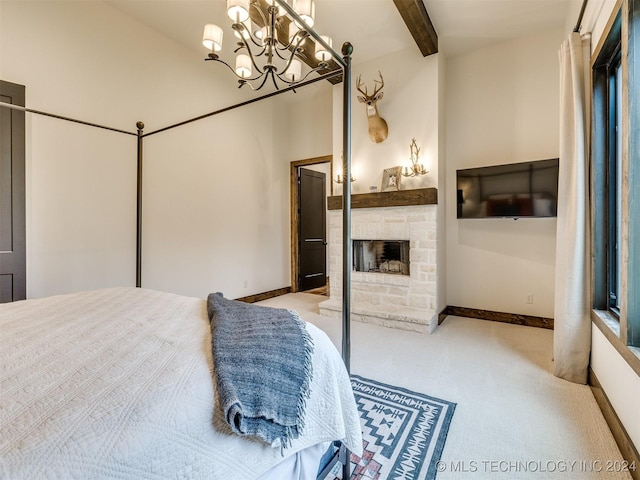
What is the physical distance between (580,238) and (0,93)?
4449 mm

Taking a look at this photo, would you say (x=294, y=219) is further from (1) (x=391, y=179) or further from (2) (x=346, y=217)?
(2) (x=346, y=217)

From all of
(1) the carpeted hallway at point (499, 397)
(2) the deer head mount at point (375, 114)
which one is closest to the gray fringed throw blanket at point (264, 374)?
(1) the carpeted hallway at point (499, 397)

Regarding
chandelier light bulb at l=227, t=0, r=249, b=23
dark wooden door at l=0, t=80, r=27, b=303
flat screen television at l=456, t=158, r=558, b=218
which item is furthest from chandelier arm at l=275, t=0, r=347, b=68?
flat screen television at l=456, t=158, r=558, b=218

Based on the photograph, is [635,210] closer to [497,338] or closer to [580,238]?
[580,238]

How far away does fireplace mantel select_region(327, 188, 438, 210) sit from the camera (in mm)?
3371

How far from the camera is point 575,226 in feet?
7.05

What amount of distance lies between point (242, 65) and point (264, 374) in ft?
8.36

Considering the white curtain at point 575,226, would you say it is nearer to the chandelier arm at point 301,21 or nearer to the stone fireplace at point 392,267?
the stone fireplace at point 392,267

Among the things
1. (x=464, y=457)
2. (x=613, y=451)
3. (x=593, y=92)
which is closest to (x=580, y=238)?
(x=593, y=92)

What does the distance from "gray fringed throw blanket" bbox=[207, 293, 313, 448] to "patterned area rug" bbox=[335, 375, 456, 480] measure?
2.47 ft

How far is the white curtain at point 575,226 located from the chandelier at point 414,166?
4.67 ft

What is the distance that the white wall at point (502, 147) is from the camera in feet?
10.9

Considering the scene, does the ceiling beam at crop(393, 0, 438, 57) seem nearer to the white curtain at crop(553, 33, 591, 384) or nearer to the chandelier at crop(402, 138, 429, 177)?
the chandelier at crop(402, 138, 429, 177)

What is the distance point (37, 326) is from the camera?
3.97 ft
